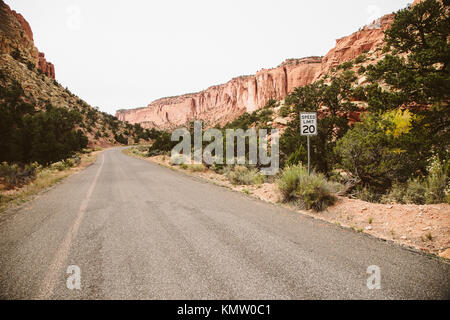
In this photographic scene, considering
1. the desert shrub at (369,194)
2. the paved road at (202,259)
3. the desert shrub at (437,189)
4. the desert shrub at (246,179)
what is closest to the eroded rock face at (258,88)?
the desert shrub at (369,194)

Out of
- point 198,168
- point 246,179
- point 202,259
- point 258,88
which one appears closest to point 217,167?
point 198,168

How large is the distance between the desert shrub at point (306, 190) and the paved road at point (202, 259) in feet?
3.05

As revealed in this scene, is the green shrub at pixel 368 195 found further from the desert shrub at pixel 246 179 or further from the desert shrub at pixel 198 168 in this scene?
the desert shrub at pixel 198 168

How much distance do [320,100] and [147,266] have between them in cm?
2042

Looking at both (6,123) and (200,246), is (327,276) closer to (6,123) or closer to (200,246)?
(200,246)

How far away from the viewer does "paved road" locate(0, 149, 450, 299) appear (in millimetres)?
2418

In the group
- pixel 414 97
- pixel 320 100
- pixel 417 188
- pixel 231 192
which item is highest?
pixel 320 100

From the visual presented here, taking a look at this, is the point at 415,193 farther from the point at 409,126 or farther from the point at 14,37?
the point at 14,37

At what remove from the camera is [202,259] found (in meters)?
3.13

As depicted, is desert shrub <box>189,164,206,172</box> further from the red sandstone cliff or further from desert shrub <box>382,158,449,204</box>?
the red sandstone cliff

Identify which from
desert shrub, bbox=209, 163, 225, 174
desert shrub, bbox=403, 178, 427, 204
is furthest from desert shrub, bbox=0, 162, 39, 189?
desert shrub, bbox=403, 178, 427, 204

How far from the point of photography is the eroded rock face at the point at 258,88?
5047cm
